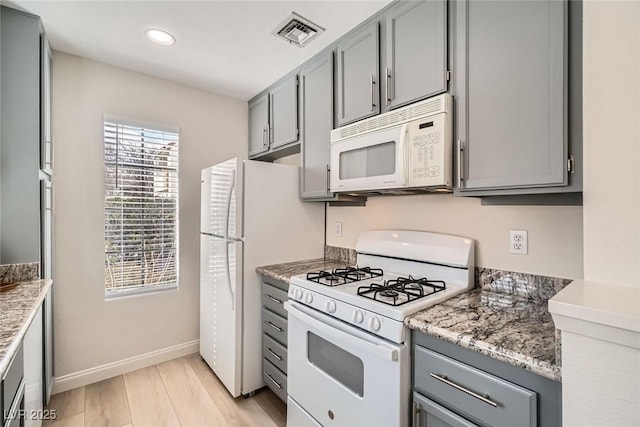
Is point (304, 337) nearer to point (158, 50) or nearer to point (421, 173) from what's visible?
point (421, 173)

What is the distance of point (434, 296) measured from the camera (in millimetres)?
1433

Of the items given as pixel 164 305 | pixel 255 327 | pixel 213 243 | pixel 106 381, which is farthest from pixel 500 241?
pixel 106 381

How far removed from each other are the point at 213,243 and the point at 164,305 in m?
0.80

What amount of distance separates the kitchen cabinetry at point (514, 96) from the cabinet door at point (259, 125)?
177 cm

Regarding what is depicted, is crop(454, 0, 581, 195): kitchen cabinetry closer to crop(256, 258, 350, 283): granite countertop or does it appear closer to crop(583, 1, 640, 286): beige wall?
crop(583, 1, 640, 286): beige wall

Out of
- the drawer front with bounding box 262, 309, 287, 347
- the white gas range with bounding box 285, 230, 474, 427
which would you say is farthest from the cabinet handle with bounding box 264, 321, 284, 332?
the white gas range with bounding box 285, 230, 474, 427

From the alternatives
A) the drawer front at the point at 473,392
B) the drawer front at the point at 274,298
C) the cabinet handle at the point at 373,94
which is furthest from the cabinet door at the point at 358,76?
the drawer front at the point at 473,392

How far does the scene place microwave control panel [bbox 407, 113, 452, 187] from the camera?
1.41 meters

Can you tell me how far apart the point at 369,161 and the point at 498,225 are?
76 centimetres

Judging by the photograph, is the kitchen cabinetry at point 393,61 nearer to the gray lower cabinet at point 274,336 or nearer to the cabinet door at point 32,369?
the gray lower cabinet at point 274,336

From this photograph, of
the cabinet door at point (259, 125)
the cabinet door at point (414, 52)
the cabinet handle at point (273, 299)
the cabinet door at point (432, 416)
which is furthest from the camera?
the cabinet door at point (259, 125)

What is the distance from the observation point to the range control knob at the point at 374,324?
50.3 inches

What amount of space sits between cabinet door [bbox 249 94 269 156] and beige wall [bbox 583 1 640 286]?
2.28m

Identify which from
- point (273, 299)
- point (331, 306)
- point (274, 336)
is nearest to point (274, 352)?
point (274, 336)
